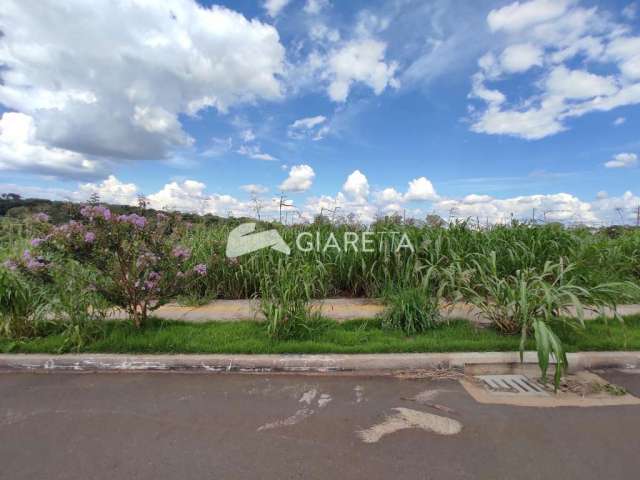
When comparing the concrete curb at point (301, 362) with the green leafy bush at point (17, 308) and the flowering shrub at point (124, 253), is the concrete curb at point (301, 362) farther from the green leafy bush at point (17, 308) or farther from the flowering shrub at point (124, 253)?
the flowering shrub at point (124, 253)

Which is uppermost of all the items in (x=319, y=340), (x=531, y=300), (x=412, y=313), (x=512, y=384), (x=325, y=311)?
(x=531, y=300)

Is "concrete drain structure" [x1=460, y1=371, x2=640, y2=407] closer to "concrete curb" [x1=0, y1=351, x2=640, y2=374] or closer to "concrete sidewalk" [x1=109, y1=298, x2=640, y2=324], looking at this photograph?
"concrete curb" [x1=0, y1=351, x2=640, y2=374]

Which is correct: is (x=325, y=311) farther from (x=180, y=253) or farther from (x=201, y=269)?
(x=180, y=253)

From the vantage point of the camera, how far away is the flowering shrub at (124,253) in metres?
3.68

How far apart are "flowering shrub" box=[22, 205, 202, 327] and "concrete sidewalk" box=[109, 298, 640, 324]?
0.75 meters

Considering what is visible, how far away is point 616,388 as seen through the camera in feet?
10.2

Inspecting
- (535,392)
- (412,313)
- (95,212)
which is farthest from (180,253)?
(535,392)

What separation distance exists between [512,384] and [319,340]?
1927 millimetres

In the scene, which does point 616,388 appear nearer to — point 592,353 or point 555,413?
point 592,353

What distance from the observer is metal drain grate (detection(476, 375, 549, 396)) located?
307cm

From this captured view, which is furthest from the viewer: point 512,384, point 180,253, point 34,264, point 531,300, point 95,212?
point 180,253

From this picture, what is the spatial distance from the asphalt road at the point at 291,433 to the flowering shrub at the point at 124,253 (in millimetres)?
1108

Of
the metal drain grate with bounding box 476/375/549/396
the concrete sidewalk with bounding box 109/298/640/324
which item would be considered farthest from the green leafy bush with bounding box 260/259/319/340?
the metal drain grate with bounding box 476/375/549/396

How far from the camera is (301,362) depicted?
11.6 ft
